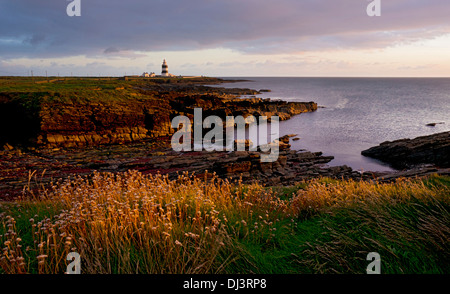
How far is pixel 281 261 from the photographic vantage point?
4.22 meters

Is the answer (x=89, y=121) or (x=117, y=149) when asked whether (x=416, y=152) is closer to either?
(x=117, y=149)

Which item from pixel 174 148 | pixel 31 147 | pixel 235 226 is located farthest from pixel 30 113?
pixel 235 226

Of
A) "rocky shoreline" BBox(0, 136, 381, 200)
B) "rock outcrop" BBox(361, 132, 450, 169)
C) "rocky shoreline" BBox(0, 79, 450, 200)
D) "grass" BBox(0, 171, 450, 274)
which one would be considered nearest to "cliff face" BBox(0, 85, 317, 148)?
"rocky shoreline" BBox(0, 79, 450, 200)

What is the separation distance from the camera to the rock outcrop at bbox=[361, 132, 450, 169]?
86.1ft

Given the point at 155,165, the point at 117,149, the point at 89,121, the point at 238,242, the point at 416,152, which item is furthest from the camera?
the point at 89,121

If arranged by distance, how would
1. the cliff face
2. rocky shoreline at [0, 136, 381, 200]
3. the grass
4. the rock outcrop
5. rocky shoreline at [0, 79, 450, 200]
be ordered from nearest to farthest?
1. the grass
2. rocky shoreline at [0, 136, 381, 200]
3. rocky shoreline at [0, 79, 450, 200]
4. the rock outcrop
5. the cliff face

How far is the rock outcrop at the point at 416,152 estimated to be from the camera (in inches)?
1033

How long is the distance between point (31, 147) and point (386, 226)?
3522cm

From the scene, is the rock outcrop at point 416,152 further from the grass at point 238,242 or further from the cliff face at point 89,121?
the cliff face at point 89,121

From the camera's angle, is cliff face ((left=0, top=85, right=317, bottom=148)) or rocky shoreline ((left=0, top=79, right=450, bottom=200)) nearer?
rocky shoreline ((left=0, top=79, right=450, bottom=200))

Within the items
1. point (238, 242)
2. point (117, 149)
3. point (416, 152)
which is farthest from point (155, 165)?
point (416, 152)

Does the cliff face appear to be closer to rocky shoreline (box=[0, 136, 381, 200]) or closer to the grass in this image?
rocky shoreline (box=[0, 136, 381, 200])

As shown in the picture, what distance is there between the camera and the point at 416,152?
28469mm
